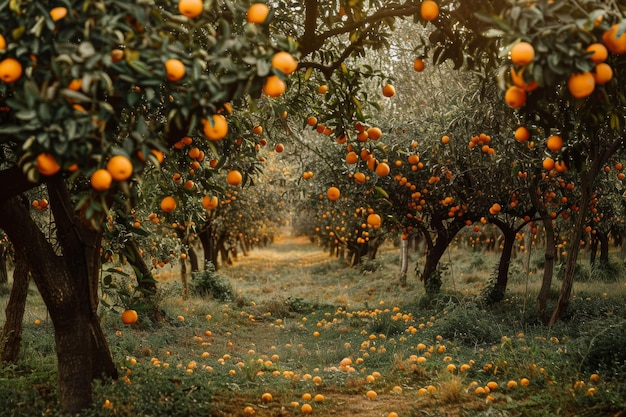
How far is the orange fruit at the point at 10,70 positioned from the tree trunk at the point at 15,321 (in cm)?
404

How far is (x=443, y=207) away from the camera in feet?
42.9

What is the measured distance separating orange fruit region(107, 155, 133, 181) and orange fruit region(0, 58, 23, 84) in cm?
67

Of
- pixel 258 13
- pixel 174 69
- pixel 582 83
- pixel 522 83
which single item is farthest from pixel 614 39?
pixel 174 69

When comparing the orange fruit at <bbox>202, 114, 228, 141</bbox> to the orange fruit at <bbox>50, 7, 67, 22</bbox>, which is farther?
the orange fruit at <bbox>202, 114, 228, 141</bbox>

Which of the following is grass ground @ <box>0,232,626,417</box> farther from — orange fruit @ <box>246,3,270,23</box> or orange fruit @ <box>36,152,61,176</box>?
orange fruit @ <box>246,3,270,23</box>

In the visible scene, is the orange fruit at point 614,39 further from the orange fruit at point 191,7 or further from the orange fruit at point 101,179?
the orange fruit at point 101,179

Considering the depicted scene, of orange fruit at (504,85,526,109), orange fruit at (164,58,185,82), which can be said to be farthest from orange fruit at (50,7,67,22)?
orange fruit at (504,85,526,109)

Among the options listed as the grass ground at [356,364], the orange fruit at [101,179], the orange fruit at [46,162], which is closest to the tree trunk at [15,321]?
the grass ground at [356,364]

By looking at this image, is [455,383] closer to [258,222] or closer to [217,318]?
[217,318]

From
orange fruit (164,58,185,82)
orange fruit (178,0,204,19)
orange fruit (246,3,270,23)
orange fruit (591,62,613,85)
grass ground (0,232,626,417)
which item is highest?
orange fruit (246,3,270,23)

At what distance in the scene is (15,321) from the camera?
650 cm

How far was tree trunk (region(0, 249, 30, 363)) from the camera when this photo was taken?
6.44m

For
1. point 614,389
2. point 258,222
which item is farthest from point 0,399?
point 258,222

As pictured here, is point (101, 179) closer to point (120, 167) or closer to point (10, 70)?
point (120, 167)
